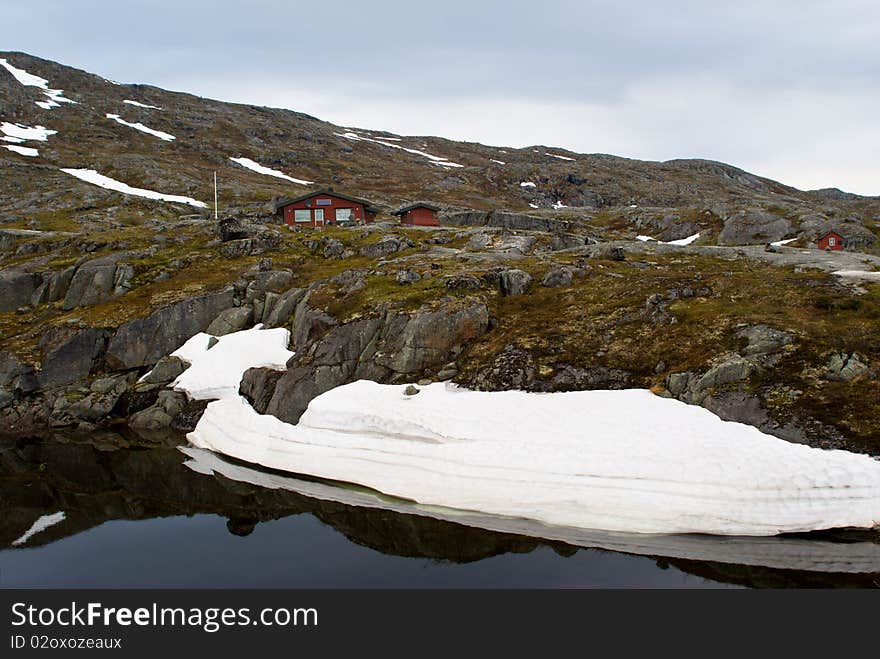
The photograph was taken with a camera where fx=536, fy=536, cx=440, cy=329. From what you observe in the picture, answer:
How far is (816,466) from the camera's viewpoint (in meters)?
22.0

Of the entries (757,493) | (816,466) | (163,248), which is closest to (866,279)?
(816,466)

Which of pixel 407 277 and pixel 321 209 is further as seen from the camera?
pixel 321 209

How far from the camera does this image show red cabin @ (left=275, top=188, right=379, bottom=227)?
88688 mm

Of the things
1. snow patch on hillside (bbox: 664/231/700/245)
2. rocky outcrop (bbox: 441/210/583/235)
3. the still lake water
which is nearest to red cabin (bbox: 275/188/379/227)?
rocky outcrop (bbox: 441/210/583/235)

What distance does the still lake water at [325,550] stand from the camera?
19062mm

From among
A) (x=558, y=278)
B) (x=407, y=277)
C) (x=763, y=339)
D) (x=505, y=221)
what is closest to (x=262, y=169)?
(x=505, y=221)

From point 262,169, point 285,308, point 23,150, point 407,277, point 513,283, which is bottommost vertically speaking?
point 285,308

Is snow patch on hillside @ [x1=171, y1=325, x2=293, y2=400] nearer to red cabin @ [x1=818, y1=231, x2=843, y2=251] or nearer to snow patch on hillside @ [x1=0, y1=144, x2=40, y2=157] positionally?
red cabin @ [x1=818, y1=231, x2=843, y2=251]

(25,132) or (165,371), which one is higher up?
(25,132)

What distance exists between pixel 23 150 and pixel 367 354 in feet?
567

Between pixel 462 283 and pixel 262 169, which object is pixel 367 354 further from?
pixel 262 169

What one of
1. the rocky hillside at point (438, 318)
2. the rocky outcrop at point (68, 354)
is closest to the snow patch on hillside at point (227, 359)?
the rocky hillside at point (438, 318)

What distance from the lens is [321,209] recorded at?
293ft

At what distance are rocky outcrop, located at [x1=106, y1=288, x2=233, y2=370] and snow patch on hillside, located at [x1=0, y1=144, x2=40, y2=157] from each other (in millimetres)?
146578
